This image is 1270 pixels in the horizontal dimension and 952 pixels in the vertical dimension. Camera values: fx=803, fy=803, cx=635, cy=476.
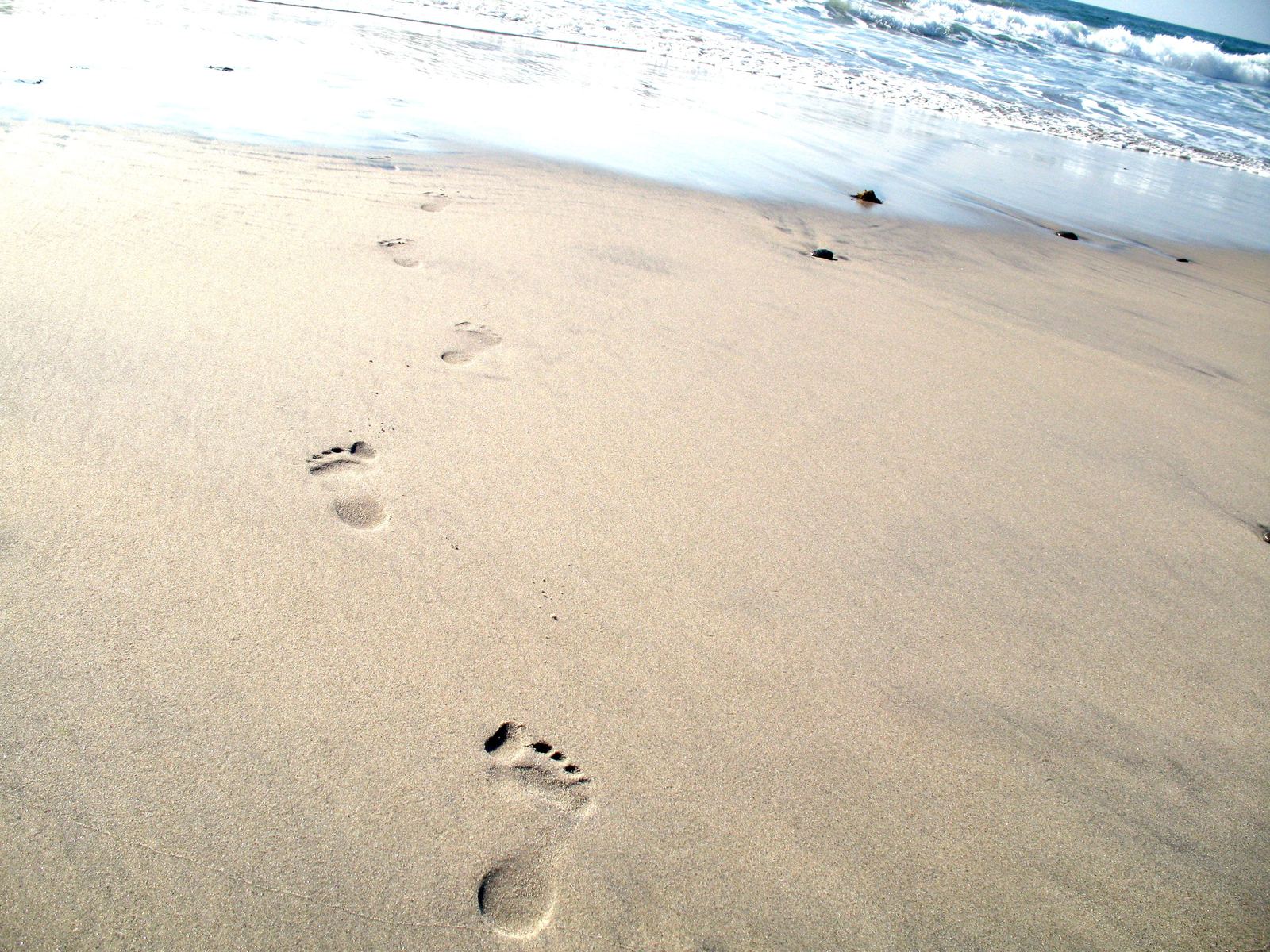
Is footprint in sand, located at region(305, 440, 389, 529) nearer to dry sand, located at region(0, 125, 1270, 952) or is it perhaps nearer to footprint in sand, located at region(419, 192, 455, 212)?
dry sand, located at region(0, 125, 1270, 952)

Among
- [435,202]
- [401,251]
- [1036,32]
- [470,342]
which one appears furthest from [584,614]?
[1036,32]

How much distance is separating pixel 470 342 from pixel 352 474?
2.36ft

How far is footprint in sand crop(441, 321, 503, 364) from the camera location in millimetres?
2377

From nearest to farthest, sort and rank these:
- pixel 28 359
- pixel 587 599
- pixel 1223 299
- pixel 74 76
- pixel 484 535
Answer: pixel 587 599 < pixel 484 535 < pixel 28 359 < pixel 1223 299 < pixel 74 76

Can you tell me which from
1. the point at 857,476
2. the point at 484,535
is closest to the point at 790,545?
the point at 857,476

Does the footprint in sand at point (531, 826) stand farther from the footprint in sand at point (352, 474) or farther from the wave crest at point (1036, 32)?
the wave crest at point (1036, 32)

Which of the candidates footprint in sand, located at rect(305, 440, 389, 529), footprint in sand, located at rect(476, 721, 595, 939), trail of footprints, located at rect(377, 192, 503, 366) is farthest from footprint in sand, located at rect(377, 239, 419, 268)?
footprint in sand, located at rect(476, 721, 595, 939)

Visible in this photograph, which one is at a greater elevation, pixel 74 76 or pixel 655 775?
pixel 74 76

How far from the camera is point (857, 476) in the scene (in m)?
2.15

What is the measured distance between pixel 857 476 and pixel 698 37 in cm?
910

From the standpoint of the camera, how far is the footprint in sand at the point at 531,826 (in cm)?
115

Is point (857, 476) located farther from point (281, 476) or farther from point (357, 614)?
point (281, 476)

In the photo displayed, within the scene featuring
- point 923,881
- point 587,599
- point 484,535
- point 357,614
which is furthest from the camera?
point 484,535

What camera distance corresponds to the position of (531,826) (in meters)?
1.24
